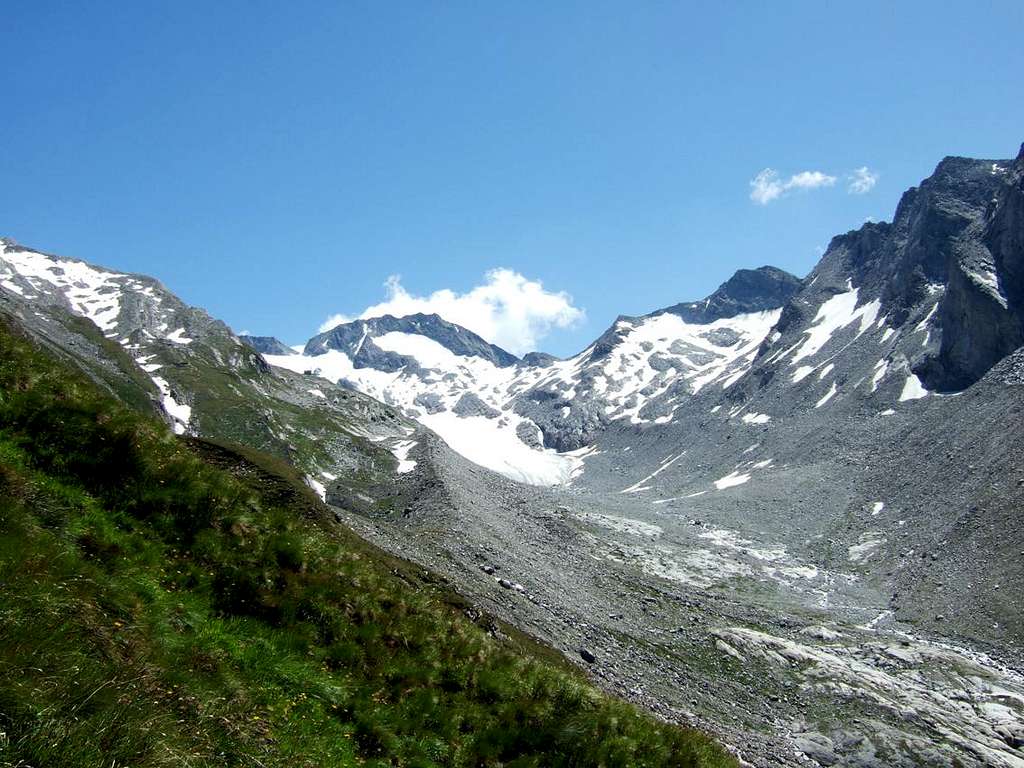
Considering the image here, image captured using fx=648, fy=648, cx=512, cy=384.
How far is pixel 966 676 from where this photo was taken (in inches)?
1842

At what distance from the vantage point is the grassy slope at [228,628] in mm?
8398

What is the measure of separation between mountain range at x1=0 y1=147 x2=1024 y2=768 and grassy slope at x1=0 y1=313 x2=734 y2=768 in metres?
22.3

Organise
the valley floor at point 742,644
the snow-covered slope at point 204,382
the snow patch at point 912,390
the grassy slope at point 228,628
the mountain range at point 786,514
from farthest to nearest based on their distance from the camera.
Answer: the snow patch at point 912,390
the snow-covered slope at point 204,382
the mountain range at point 786,514
the valley floor at point 742,644
the grassy slope at point 228,628

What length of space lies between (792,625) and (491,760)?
54820 millimetres

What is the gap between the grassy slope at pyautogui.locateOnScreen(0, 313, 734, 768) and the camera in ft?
27.6

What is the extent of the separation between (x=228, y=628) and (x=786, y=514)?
11672cm

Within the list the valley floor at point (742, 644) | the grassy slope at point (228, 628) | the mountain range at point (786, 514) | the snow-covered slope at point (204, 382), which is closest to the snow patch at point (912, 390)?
the mountain range at point (786, 514)

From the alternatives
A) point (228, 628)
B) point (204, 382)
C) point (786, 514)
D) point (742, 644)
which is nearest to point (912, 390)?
point (786, 514)

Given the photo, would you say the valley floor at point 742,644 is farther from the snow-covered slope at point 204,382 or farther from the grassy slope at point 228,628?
the snow-covered slope at point 204,382

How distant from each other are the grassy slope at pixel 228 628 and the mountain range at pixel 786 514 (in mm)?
22288

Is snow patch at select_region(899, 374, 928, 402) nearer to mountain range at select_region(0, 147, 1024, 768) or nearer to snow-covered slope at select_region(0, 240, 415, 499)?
mountain range at select_region(0, 147, 1024, 768)

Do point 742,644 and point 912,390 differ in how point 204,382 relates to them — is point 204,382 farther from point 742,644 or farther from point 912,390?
point 912,390

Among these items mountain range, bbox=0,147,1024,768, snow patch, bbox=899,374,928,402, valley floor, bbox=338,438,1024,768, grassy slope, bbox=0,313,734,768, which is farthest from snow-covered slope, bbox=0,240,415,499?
snow patch, bbox=899,374,928,402

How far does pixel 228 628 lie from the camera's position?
1165cm
